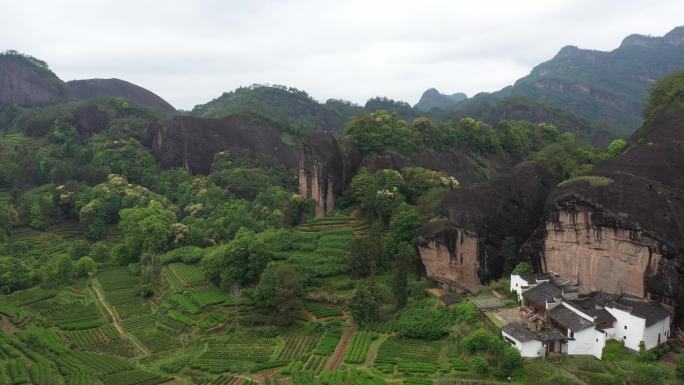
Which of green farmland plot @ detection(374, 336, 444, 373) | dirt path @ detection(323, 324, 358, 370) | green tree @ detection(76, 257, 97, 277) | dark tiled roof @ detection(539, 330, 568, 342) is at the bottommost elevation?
dirt path @ detection(323, 324, 358, 370)

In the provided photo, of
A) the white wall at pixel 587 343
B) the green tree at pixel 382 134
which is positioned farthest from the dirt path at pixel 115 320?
the green tree at pixel 382 134

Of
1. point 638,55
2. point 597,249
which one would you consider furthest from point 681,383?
point 638,55

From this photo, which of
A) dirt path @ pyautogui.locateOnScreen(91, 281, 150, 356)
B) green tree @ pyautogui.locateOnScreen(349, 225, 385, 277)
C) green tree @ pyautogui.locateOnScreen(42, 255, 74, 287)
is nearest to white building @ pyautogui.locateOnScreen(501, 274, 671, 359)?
green tree @ pyautogui.locateOnScreen(349, 225, 385, 277)

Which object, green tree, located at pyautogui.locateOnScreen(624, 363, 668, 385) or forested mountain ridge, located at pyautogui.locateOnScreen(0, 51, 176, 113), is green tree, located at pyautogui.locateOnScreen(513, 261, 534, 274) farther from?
forested mountain ridge, located at pyautogui.locateOnScreen(0, 51, 176, 113)

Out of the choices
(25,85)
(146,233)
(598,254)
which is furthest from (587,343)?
(25,85)

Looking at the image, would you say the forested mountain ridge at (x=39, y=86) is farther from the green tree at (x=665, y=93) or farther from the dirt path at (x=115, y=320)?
the green tree at (x=665, y=93)

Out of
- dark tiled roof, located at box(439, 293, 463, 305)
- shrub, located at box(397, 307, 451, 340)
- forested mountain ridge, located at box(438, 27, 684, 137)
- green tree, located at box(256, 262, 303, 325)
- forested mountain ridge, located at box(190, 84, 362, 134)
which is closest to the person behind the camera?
shrub, located at box(397, 307, 451, 340)

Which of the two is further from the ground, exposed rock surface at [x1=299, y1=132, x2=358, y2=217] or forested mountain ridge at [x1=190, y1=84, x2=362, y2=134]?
forested mountain ridge at [x1=190, y1=84, x2=362, y2=134]
